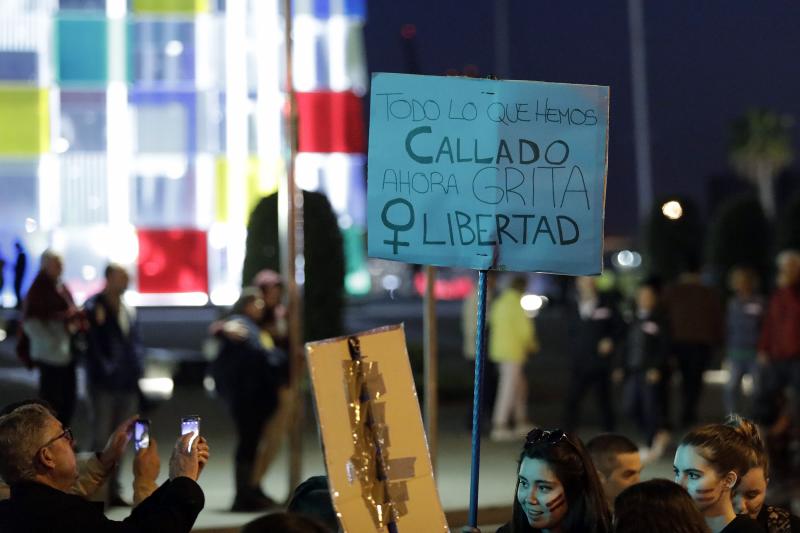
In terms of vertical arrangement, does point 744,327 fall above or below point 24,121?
below

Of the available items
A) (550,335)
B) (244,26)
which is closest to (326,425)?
(244,26)

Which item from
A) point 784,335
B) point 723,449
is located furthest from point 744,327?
point 723,449

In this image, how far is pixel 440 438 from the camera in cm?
1564

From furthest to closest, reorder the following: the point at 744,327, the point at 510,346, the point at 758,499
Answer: the point at 510,346 → the point at 744,327 → the point at 758,499

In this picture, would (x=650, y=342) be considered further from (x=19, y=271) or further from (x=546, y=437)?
(x=546, y=437)

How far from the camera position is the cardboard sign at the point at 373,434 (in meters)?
4.91

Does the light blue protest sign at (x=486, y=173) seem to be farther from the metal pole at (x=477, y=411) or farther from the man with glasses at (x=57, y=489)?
the man with glasses at (x=57, y=489)

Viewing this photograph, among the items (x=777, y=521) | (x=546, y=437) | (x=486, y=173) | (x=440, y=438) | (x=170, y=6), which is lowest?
(x=440, y=438)

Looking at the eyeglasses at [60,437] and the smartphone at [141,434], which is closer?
the eyeglasses at [60,437]

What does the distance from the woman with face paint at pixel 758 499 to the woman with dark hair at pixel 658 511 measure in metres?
0.74

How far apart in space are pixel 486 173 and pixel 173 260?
1299 cm

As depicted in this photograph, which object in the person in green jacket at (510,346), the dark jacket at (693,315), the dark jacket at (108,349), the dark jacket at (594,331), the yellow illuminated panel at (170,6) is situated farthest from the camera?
the yellow illuminated panel at (170,6)

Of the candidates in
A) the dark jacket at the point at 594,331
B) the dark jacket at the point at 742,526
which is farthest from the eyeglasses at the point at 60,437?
the dark jacket at the point at 594,331

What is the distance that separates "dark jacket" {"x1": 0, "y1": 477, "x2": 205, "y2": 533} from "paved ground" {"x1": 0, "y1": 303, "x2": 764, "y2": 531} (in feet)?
18.9
